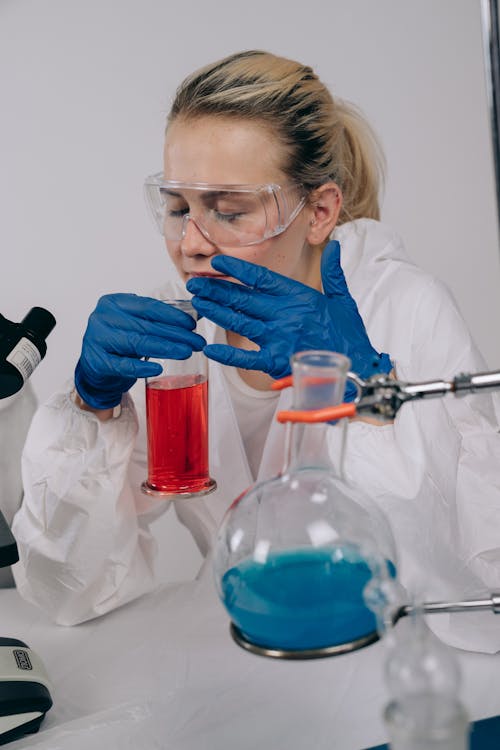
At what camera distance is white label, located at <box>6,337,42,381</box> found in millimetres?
1643

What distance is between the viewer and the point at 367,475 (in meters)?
1.71

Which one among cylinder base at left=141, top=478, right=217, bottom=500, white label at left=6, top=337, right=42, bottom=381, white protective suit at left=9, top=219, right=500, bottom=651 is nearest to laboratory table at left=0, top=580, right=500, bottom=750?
white protective suit at left=9, top=219, right=500, bottom=651

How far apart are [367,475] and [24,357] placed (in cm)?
60

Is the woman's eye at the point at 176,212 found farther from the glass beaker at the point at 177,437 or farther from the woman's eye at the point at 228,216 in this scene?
the glass beaker at the point at 177,437

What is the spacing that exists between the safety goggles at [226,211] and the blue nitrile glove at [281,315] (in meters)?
0.14

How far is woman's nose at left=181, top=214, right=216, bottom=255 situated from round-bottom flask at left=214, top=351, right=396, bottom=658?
2.96ft

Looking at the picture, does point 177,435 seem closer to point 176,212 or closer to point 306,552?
point 176,212

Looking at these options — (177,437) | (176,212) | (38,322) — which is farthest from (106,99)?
(177,437)

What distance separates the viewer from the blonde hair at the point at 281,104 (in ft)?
6.52

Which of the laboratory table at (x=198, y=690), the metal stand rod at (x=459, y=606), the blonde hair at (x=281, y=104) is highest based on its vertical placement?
the blonde hair at (x=281, y=104)

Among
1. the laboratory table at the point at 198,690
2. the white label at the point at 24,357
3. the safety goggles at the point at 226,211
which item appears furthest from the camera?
the safety goggles at the point at 226,211

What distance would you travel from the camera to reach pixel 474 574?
1870mm

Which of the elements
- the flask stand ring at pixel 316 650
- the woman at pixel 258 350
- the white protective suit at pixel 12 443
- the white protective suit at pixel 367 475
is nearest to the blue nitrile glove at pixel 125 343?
the woman at pixel 258 350

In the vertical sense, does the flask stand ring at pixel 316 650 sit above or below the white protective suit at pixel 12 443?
above
